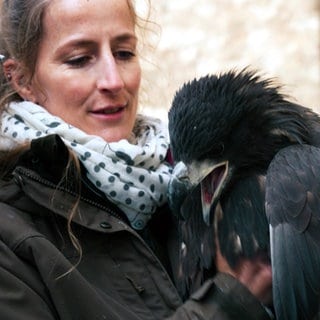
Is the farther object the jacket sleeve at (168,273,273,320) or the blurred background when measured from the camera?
the blurred background

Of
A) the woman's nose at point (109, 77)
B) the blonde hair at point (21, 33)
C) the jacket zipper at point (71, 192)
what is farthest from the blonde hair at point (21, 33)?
the jacket zipper at point (71, 192)

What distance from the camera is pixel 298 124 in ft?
7.56

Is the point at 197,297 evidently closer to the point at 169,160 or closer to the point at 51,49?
the point at 169,160

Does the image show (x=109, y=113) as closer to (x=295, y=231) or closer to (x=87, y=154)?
(x=87, y=154)

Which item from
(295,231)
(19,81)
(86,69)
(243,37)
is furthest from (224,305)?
(243,37)

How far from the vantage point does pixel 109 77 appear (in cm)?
243

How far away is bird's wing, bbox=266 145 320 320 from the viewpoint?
82.8 inches

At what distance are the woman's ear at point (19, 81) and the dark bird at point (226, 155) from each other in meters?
0.47

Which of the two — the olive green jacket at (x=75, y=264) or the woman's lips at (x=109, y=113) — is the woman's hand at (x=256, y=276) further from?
the woman's lips at (x=109, y=113)

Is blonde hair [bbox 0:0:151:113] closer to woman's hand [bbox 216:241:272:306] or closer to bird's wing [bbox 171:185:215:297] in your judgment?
bird's wing [bbox 171:185:215:297]

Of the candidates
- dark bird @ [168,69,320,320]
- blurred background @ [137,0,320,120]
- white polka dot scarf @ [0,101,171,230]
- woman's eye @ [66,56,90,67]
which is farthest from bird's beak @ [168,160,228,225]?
blurred background @ [137,0,320,120]

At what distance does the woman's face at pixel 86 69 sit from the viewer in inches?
95.8

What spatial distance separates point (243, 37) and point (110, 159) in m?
4.86

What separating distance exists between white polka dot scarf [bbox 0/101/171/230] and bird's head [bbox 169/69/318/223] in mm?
136
